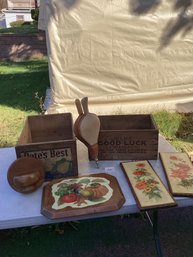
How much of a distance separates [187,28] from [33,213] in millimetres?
3584

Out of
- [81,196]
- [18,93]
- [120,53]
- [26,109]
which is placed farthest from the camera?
[18,93]

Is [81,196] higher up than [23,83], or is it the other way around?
[81,196]

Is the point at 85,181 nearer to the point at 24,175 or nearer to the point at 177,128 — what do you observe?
the point at 24,175

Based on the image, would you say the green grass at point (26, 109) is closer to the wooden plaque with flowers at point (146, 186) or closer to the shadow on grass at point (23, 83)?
the shadow on grass at point (23, 83)

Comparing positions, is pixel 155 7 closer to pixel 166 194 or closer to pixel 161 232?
pixel 161 232

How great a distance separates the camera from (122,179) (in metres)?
1.47

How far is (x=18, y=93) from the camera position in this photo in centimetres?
607

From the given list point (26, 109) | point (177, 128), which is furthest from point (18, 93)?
point (177, 128)

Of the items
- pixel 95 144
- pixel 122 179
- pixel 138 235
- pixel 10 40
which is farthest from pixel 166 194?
pixel 10 40

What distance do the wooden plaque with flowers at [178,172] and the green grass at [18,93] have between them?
2.49 metres

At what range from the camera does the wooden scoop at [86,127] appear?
60.3 inches

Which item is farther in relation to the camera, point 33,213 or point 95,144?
point 95,144

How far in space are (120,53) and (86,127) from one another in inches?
112

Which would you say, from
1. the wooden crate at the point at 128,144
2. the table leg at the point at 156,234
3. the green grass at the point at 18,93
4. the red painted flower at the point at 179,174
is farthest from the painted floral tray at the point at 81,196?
the green grass at the point at 18,93
